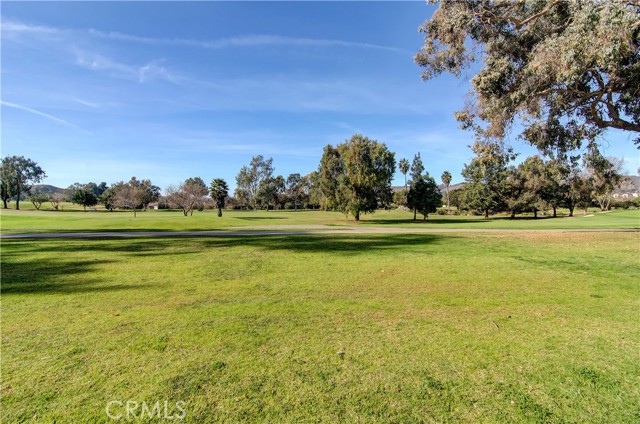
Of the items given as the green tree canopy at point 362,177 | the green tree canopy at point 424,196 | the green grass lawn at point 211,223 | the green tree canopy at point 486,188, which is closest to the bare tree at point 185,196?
the green grass lawn at point 211,223

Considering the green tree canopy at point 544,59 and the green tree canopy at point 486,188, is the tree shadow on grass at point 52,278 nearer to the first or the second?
the green tree canopy at point 544,59

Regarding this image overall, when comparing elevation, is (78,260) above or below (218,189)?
below

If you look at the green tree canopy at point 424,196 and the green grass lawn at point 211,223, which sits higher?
the green tree canopy at point 424,196

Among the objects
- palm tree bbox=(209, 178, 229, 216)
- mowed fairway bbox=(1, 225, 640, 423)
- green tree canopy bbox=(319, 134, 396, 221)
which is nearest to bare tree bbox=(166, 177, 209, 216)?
palm tree bbox=(209, 178, 229, 216)

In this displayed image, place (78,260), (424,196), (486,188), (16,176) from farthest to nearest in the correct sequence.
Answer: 1. (16,176)
2. (486,188)
3. (424,196)
4. (78,260)

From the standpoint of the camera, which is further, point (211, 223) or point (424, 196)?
point (424, 196)

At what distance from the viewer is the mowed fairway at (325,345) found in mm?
3102

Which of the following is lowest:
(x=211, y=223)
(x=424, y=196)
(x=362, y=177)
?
(x=211, y=223)

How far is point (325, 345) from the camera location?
4359mm

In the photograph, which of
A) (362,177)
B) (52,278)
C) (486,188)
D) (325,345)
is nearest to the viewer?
(325,345)

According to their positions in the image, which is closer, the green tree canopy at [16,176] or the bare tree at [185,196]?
the bare tree at [185,196]

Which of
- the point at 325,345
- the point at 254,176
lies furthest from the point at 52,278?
the point at 254,176

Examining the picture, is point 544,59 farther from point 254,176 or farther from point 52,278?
point 254,176

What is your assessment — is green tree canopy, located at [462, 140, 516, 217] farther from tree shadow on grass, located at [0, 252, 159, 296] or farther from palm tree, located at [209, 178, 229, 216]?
tree shadow on grass, located at [0, 252, 159, 296]
